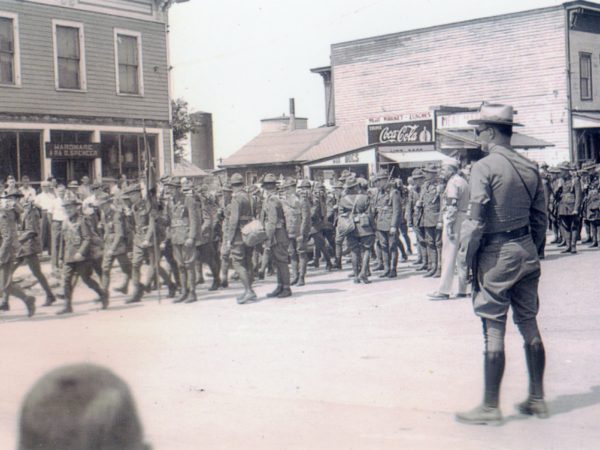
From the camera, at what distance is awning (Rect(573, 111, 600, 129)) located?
2715 cm

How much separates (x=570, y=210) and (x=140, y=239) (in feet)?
30.7

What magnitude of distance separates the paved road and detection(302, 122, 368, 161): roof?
77.7ft

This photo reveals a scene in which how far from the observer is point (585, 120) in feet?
90.3

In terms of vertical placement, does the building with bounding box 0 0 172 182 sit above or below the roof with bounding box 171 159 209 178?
above

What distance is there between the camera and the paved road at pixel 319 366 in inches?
215

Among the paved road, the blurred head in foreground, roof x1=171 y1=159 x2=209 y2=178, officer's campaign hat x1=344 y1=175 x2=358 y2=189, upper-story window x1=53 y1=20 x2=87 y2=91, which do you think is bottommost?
the paved road

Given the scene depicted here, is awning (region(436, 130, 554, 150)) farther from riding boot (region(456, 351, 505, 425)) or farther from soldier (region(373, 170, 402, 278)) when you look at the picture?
riding boot (region(456, 351, 505, 425))

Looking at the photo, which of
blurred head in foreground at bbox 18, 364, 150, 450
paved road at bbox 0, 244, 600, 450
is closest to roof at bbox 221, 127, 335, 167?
paved road at bbox 0, 244, 600, 450

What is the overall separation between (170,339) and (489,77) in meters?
22.4

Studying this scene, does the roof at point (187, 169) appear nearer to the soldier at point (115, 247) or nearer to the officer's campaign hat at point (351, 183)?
the officer's campaign hat at point (351, 183)

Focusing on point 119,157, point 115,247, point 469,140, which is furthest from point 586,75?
point 115,247

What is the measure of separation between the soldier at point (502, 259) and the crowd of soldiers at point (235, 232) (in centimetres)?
555

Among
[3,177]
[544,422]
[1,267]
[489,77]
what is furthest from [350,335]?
[489,77]

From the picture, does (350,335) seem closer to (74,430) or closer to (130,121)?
(74,430)
